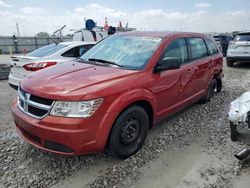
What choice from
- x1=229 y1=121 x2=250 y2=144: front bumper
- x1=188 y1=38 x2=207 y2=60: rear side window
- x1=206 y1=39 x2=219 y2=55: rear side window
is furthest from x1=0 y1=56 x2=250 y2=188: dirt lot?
x1=206 y1=39 x2=219 y2=55: rear side window

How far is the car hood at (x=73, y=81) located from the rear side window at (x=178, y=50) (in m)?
0.91

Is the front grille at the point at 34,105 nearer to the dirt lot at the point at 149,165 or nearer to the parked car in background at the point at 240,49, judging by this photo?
the dirt lot at the point at 149,165

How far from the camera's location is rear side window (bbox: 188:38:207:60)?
4472 millimetres

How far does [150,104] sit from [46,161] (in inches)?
62.5

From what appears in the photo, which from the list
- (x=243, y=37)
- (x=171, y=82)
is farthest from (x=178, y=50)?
(x=243, y=37)

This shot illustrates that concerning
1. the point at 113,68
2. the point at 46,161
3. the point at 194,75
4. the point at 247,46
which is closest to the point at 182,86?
the point at 194,75

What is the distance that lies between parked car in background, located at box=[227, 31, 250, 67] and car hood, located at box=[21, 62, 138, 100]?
897 cm

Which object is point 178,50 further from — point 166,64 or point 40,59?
point 40,59

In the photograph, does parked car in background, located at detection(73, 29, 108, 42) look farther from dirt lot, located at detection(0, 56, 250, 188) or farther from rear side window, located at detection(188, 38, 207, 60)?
dirt lot, located at detection(0, 56, 250, 188)

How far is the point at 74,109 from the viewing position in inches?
99.6

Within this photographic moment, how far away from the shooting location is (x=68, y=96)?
2.52 meters

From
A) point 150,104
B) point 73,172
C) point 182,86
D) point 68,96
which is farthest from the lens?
point 182,86

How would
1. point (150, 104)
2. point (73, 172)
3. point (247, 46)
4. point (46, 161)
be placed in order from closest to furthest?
1. point (73, 172)
2. point (46, 161)
3. point (150, 104)
4. point (247, 46)

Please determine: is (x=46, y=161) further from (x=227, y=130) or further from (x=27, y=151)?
(x=227, y=130)
